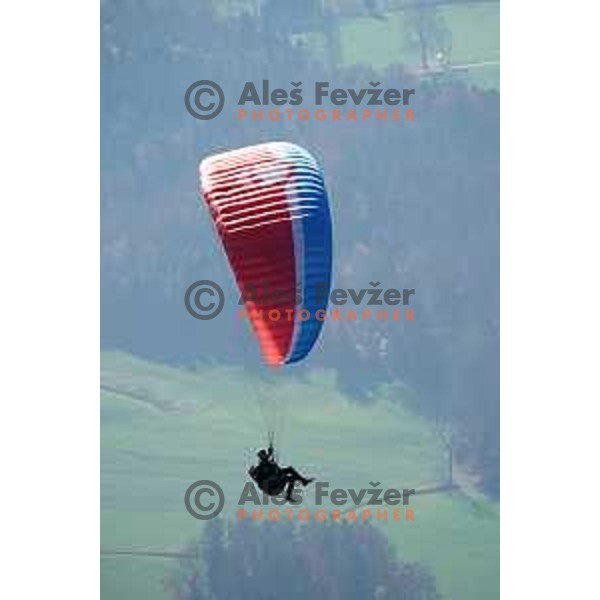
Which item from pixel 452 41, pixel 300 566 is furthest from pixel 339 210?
pixel 300 566

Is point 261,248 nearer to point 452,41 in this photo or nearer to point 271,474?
point 271,474

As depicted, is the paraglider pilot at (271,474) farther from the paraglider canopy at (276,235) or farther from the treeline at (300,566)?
the paraglider canopy at (276,235)

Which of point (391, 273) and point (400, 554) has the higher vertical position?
point (391, 273)

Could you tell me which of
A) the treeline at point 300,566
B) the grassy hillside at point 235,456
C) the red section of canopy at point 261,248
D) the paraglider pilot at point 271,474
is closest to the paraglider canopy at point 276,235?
the red section of canopy at point 261,248

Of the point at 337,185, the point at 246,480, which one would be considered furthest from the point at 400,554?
the point at 337,185
